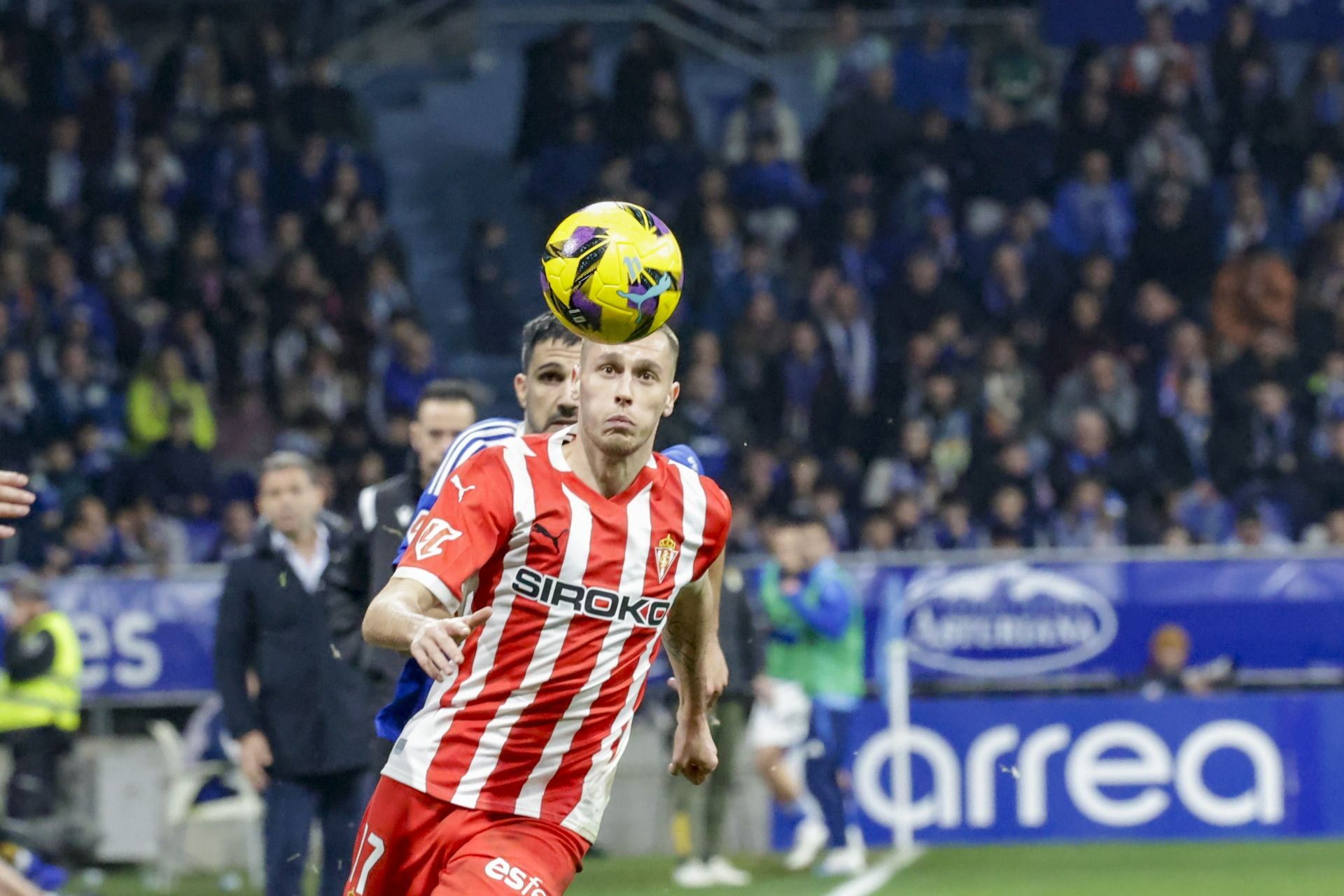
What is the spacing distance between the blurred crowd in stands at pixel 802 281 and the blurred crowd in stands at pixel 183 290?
3 cm

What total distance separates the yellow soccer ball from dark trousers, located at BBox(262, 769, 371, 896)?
357 cm

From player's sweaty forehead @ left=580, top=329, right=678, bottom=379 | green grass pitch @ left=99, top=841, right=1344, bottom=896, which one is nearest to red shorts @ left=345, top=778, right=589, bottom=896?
player's sweaty forehead @ left=580, top=329, right=678, bottom=379

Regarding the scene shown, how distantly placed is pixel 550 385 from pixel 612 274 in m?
0.91

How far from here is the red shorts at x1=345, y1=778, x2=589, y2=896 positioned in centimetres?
442

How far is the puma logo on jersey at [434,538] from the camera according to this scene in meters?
4.25

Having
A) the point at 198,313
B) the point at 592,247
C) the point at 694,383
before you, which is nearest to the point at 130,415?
the point at 198,313

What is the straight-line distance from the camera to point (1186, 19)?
19578 millimetres

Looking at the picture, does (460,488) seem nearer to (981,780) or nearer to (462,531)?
(462,531)

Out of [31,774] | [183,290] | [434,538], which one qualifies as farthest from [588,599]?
[183,290]

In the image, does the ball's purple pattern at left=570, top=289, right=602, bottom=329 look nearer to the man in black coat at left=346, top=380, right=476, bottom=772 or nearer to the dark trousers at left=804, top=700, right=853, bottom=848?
the man in black coat at left=346, top=380, right=476, bottom=772

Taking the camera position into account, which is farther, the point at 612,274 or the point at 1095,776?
the point at 1095,776

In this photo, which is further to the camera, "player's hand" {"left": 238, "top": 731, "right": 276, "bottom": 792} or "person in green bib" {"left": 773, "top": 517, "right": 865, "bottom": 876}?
"person in green bib" {"left": 773, "top": 517, "right": 865, "bottom": 876}

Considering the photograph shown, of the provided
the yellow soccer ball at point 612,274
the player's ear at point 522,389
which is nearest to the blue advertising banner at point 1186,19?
the player's ear at point 522,389

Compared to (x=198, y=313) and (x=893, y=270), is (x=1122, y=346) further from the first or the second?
(x=198, y=313)
